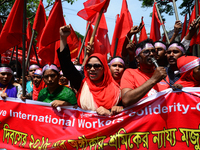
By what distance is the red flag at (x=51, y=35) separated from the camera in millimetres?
3121

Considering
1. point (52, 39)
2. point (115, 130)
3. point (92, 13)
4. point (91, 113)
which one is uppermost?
point (92, 13)

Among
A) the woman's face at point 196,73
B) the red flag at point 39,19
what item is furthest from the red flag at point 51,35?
the woman's face at point 196,73

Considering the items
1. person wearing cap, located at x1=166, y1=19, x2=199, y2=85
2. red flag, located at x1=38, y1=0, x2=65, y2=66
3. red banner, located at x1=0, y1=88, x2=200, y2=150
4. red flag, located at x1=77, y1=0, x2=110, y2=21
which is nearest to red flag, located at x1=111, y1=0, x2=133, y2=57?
red flag, located at x1=77, y1=0, x2=110, y2=21

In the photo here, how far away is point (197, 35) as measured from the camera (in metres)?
3.59

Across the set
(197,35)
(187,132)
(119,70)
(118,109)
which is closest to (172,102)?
(187,132)

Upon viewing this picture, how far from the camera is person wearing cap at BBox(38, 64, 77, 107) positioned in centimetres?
262

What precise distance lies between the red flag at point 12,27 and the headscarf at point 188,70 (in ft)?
9.08

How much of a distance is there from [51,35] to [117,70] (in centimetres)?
133

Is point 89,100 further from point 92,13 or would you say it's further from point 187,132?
point 92,13

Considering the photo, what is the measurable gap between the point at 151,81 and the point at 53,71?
161 centimetres

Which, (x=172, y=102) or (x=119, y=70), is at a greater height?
(x=119, y=70)

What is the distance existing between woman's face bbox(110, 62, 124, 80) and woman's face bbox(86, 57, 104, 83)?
0.86 meters

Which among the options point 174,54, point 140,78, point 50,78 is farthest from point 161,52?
point 50,78

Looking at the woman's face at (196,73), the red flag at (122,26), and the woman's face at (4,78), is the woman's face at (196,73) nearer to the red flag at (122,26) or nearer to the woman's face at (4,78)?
the red flag at (122,26)
